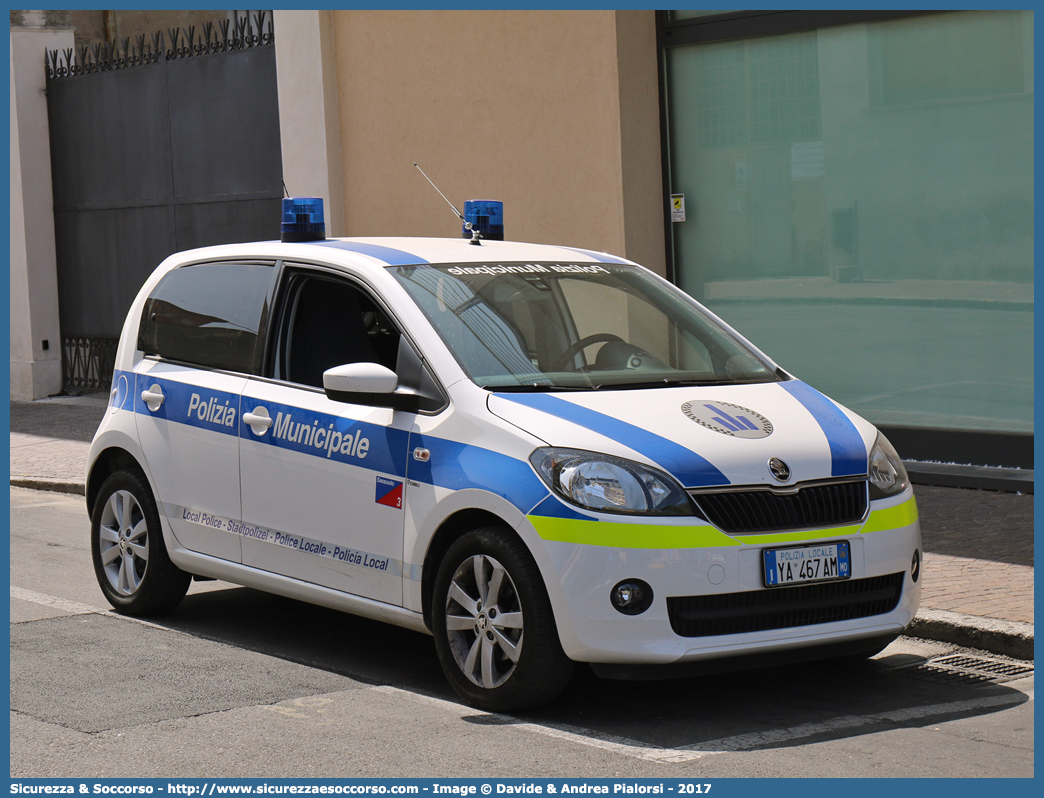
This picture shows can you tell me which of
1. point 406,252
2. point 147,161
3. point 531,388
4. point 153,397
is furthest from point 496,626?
A: point 147,161

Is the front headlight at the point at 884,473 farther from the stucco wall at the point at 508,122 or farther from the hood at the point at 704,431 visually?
the stucco wall at the point at 508,122

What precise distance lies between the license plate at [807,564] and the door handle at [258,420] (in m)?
2.29

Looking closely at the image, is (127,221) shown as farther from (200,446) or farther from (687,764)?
(687,764)

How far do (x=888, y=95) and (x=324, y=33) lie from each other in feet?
20.5

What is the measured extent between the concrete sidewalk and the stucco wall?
12.2ft

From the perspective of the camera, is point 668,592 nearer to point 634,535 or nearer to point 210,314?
point 634,535

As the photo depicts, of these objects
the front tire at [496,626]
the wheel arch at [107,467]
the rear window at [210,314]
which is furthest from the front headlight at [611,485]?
the wheel arch at [107,467]

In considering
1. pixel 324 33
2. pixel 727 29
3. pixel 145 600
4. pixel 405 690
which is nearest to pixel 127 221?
pixel 324 33

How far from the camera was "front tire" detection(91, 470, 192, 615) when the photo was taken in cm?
679

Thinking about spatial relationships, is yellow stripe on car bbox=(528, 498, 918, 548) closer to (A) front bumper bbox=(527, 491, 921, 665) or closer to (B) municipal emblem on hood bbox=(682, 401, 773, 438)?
(A) front bumper bbox=(527, 491, 921, 665)

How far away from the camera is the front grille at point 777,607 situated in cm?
488

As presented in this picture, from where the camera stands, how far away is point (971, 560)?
7570 millimetres

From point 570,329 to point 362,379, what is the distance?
0.94m

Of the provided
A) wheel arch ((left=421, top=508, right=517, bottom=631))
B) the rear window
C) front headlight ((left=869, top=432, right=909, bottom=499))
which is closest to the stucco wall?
the rear window
